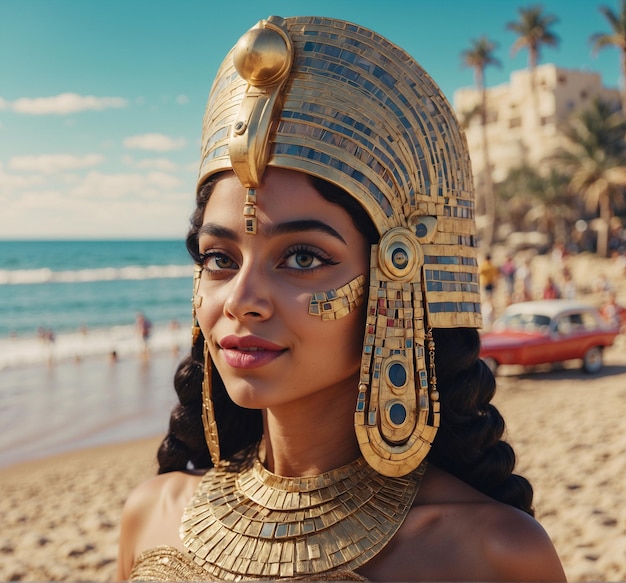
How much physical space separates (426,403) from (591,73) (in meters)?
64.3

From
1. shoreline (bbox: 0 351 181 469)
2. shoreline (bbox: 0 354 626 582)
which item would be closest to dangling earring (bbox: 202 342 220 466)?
shoreline (bbox: 0 354 626 582)

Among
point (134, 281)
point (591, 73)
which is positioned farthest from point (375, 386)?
point (591, 73)

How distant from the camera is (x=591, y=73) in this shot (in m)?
57.4

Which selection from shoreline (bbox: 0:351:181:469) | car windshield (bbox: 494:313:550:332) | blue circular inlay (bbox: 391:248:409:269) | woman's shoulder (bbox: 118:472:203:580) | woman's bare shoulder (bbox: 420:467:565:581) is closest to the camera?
woman's bare shoulder (bbox: 420:467:565:581)

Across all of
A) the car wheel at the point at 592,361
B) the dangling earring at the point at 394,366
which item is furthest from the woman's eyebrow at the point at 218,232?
the car wheel at the point at 592,361

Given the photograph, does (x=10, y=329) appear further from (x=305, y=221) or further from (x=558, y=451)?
(x=305, y=221)

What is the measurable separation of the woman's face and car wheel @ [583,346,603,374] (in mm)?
12116

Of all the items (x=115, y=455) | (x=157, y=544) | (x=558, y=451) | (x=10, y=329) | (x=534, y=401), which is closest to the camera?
(x=157, y=544)

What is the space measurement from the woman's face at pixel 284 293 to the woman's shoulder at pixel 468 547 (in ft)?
1.65

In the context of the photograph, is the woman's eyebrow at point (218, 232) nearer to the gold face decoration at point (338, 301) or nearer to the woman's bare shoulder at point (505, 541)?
the gold face decoration at point (338, 301)

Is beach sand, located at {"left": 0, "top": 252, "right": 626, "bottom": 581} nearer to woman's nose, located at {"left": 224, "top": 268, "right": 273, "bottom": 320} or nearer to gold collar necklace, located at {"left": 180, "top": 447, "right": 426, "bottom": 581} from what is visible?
gold collar necklace, located at {"left": 180, "top": 447, "right": 426, "bottom": 581}

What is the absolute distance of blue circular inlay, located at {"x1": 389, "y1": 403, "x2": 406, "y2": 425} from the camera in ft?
5.83

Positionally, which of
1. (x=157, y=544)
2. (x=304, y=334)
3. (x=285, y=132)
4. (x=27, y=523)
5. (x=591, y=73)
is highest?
(x=591, y=73)

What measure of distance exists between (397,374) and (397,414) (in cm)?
11
